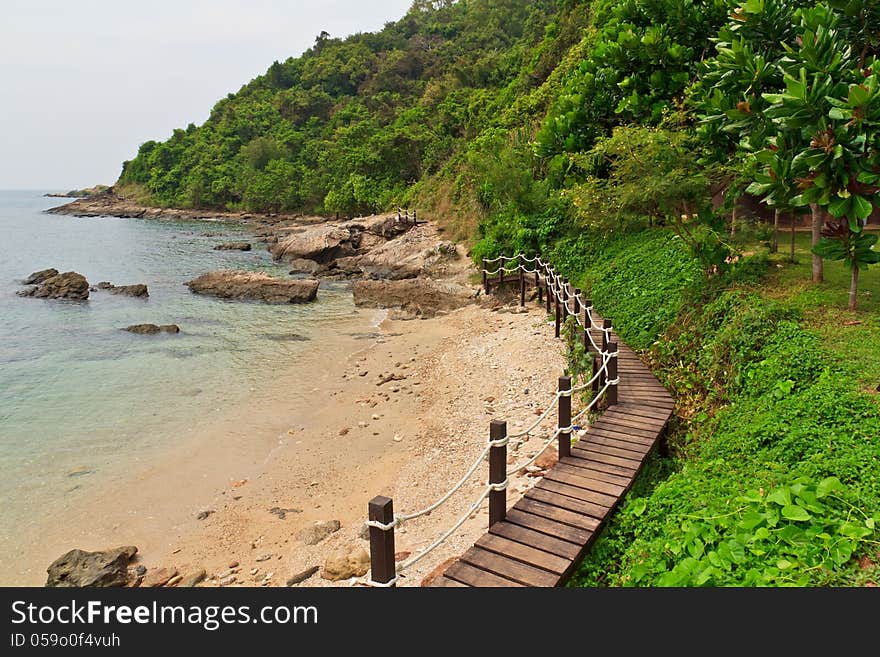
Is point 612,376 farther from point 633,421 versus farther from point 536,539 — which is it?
point 536,539

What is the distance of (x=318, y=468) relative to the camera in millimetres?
11258

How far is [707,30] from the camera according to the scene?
13.9 m

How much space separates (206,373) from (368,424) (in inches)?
296

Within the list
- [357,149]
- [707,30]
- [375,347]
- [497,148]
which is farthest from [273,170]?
[707,30]

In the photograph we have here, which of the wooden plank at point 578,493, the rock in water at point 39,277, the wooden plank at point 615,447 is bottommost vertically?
the wooden plank at point 578,493

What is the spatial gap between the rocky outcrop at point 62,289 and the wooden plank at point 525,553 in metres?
31.3

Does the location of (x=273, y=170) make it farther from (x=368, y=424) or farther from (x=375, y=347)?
(x=368, y=424)

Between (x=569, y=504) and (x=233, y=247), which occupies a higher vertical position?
(x=233, y=247)

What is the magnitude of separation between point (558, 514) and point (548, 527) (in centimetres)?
28

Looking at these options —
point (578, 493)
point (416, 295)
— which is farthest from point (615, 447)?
point (416, 295)

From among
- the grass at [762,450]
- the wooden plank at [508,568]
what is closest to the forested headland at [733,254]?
the grass at [762,450]

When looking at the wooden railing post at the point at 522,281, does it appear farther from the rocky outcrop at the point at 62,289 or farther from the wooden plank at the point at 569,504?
the rocky outcrop at the point at 62,289

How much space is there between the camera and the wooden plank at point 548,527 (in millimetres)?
5933

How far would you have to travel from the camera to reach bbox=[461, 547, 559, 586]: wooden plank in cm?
532
